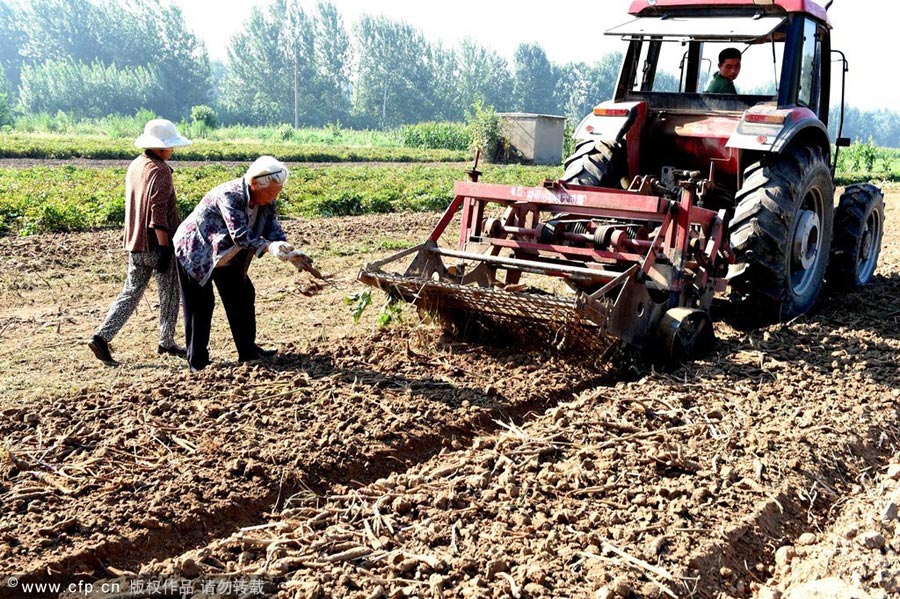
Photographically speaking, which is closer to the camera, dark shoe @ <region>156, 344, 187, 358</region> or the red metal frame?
the red metal frame

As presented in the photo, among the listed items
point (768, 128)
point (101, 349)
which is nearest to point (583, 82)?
point (768, 128)

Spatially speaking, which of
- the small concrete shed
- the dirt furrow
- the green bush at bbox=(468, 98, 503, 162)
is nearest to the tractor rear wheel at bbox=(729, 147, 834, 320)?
the dirt furrow

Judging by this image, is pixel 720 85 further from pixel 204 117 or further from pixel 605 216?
pixel 204 117

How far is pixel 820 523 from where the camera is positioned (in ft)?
12.4

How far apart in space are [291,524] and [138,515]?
645mm

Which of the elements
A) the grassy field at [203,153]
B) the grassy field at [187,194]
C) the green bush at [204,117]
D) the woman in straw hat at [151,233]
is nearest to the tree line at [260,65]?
the green bush at [204,117]

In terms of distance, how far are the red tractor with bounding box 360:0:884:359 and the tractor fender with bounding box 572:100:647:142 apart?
11 millimetres

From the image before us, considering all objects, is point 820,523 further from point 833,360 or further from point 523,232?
point 523,232

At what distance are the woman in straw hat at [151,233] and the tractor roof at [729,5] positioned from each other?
3.71 m

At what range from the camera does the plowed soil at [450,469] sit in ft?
10.6

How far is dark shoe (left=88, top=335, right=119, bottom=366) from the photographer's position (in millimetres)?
5922

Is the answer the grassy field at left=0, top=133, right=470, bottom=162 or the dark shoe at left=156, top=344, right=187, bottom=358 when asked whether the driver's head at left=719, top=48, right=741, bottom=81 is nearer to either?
the dark shoe at left=156, top=344, right=187, bottom=358

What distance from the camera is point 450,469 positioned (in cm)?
404

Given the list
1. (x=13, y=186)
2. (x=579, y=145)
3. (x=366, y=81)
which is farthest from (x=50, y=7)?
(x=579, y=145)
